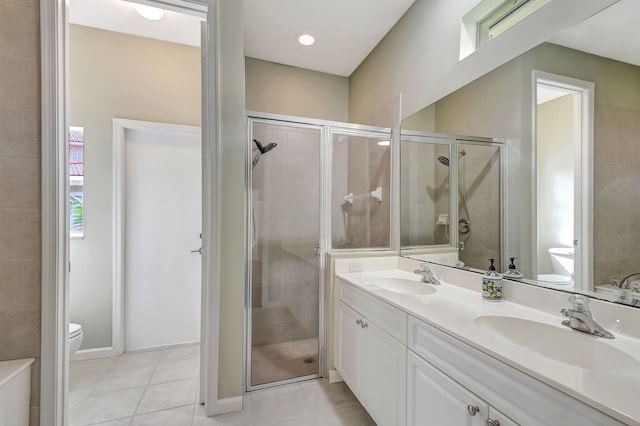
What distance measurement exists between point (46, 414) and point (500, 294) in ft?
7.38

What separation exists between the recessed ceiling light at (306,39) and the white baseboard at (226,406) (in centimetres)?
279

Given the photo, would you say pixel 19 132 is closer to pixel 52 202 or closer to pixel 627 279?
pixel 52 202

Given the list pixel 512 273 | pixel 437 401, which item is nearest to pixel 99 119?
pixel 437 401

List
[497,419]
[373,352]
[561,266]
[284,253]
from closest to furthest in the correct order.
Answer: [497,419] → [561,266] → [373,352] → [284,253]

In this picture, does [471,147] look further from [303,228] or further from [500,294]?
[303,228]

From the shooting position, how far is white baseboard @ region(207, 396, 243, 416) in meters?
1.70

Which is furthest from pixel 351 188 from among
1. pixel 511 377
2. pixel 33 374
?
pixel 33 374

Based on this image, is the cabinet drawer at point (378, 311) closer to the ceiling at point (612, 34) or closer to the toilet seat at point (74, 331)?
the ceiling at point (612, 34)

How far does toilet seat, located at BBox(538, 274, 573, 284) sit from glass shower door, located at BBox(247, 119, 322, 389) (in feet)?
4.45

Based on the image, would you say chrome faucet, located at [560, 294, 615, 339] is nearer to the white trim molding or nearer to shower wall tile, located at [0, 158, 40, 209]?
the white trim molding

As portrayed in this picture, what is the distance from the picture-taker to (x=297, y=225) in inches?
82.7

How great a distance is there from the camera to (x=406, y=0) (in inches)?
76.6

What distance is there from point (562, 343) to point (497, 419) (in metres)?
0.40

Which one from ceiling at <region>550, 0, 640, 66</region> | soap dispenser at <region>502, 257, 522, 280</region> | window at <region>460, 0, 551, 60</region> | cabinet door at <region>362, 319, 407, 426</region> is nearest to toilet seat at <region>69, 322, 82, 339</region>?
cabinet door at <region>362, 319, 407, 426</region>
